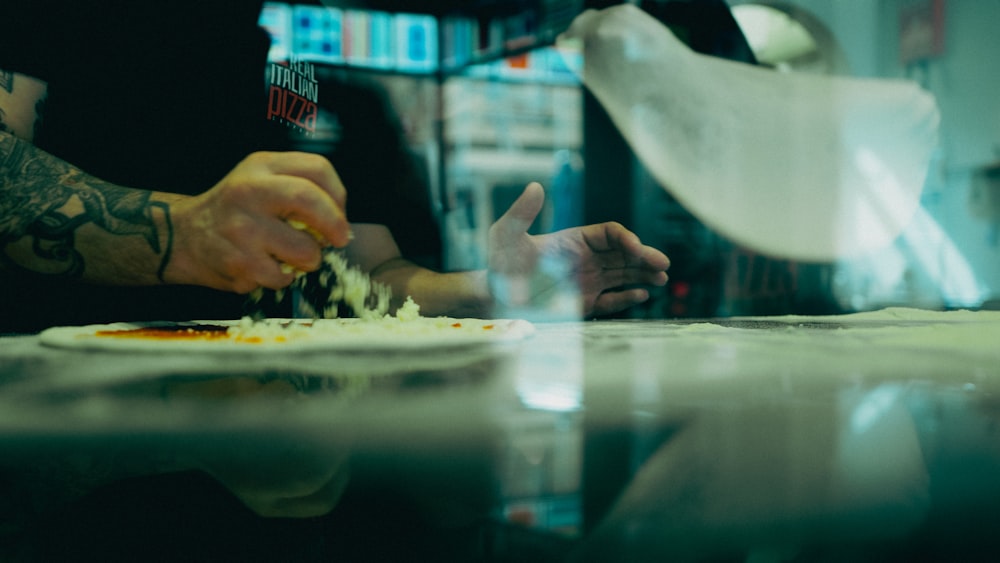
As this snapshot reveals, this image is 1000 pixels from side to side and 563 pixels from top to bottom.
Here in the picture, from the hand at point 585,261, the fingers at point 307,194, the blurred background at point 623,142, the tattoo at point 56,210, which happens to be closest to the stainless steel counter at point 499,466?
the fingers at point 307,194

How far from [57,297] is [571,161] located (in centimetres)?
126

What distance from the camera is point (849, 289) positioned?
188 centimetres

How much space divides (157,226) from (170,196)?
55 mm

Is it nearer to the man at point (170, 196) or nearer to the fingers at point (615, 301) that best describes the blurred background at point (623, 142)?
the man at point (170, 196)

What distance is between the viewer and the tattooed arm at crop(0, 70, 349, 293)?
804 mm

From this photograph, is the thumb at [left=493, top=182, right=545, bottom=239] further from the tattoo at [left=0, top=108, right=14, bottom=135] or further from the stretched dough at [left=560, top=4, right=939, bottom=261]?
the tattoo at [left=0, top=108, right=14, bottom=135]

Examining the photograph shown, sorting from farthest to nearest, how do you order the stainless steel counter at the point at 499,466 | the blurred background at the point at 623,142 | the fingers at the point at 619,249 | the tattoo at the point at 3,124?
the blurred background at the point at 623,142, the fingers at the point at 619,249, the tattoo at the point at 3,124, the stainless steel counter at the point at 499,466

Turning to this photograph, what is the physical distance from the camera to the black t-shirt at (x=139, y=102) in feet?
3.88

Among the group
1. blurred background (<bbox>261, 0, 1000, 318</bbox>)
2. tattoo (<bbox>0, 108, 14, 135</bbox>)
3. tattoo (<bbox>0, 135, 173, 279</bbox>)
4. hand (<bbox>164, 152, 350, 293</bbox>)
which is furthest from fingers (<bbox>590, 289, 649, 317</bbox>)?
tattoo (<bbox>0, 108, 14, 135</bbox>)

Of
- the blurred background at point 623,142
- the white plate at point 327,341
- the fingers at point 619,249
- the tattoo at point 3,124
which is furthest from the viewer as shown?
the blurred background at point 623,142

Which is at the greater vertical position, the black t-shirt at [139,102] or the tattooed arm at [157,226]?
the black t-shirt at [139,102]

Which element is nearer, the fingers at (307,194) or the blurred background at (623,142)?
the fingers at (307,194)

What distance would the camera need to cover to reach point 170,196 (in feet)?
3.13

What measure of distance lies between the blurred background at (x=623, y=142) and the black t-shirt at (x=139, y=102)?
0.94ft
